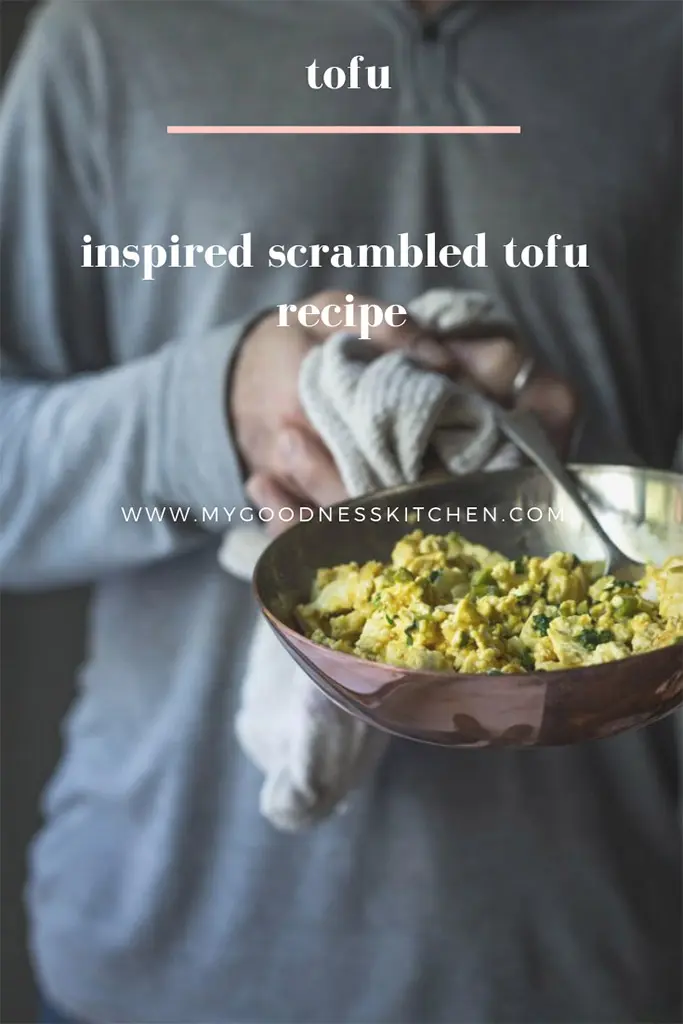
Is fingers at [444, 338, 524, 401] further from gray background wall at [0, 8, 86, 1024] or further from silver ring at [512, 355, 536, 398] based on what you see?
gray background wall at [0, 8, 86, 1024]

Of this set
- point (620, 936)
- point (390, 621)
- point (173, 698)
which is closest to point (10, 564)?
point (173, 698)

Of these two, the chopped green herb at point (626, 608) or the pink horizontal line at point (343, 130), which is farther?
the pink horizontal line at point (343, 130)

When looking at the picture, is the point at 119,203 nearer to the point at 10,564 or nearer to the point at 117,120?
the point at 117,120

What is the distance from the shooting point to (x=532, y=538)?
1.04 ft

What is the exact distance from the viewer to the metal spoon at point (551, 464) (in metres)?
0.30

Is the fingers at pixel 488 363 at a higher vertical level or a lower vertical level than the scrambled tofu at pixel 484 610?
higher

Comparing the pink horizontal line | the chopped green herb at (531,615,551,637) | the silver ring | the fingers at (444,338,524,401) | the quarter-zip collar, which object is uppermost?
the quarter-zip collar

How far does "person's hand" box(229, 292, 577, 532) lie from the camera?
0.33m

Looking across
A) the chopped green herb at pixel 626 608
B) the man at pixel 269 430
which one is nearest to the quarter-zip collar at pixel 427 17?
the man at pixel 269 430

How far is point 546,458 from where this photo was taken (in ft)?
1.04

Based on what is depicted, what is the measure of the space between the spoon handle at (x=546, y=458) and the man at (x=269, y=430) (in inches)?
1.0

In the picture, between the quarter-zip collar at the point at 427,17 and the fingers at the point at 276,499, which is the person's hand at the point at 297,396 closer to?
the fingers at the point at 276,499

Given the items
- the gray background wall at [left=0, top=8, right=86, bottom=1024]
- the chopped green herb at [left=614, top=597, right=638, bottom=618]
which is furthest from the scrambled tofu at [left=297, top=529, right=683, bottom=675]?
the gray background wall at [left=0, top=8, right=86, bottom=1024]

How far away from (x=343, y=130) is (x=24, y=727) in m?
0.27
